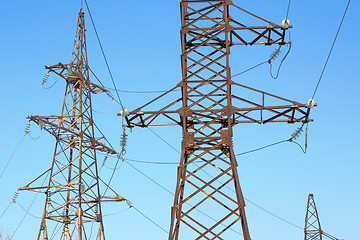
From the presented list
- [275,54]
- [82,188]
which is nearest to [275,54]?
[275,54]

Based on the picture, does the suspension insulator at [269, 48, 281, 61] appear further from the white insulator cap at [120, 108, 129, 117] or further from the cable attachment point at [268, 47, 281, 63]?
the white insulator cap at [120, 108, 129, 117]

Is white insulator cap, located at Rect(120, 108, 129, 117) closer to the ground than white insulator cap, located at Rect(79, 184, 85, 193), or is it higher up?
closer to the ground

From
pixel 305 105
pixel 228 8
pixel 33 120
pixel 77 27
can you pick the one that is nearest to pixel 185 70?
pixel 228 8

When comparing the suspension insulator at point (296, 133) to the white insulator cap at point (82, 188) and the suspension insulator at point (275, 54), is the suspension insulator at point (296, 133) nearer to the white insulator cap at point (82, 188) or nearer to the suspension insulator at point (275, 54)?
the suspension insulator at point (275, 54)

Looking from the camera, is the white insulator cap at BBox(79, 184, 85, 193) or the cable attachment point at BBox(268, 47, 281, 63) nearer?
the cable attachment point at BBox(268, 47, 281, 63)

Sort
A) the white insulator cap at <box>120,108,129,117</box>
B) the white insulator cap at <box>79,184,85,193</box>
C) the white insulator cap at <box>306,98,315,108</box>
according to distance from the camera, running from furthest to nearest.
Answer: the white insulator cap at <box>79,184,85,193</box> → the white insulator cap at <box>120,108,129,117</box> → the white insulator cap at <box>306,98,315,108</box>

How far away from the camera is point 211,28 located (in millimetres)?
22219

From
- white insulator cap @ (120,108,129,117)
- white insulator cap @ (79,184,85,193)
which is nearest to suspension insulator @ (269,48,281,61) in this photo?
white insulator cap @ (120,108,129,117)

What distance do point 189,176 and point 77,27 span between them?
77.8 feet

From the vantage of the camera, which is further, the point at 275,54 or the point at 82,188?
the point at 82,188

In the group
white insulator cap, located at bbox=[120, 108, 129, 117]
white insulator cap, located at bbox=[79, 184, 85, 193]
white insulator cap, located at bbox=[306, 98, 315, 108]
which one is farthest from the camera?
white insulator cap, located at bbox=[79, 184, 85, 193]

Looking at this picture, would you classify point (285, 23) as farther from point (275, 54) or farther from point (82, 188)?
point (82, 188)

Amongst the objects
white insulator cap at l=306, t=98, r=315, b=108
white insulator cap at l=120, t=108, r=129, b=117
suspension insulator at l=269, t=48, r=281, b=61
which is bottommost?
white insulator cap at l=120, t=108, r=129, b=117

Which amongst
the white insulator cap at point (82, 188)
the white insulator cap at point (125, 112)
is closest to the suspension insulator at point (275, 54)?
the white insulator cap at point (125, 112)
